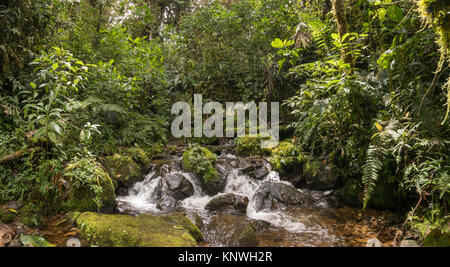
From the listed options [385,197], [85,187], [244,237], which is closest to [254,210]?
[244,237]

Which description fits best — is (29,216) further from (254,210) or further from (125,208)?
(254,210)

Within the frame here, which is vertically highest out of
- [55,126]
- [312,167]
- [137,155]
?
[55,126]

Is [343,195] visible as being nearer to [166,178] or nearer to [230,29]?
[166,178]

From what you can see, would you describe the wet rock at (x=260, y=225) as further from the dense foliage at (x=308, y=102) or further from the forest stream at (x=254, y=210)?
the dense foliage at (x=308, y=102)

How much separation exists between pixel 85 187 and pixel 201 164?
2.64 m

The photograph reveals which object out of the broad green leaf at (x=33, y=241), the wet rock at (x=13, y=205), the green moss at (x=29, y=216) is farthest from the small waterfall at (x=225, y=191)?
the broad green leaf at (x=33, y=241)

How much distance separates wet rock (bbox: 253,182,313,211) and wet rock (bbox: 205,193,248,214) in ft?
1.19

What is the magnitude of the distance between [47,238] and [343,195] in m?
4.79

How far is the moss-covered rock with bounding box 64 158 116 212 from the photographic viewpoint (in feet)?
11.2

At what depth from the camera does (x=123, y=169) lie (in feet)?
17.6

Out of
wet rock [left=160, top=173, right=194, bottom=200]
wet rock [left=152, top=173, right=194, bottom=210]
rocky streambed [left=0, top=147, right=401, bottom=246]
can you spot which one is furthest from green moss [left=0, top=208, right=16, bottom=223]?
wet rock [left=160, top=173, right=194, bottom=200]

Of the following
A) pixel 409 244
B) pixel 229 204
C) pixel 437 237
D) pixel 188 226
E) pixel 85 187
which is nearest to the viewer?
pixel 437 237

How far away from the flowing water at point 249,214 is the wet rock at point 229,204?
140 mm

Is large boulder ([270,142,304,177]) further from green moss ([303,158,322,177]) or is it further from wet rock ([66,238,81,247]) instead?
wet rock ([66,238,81,247])
